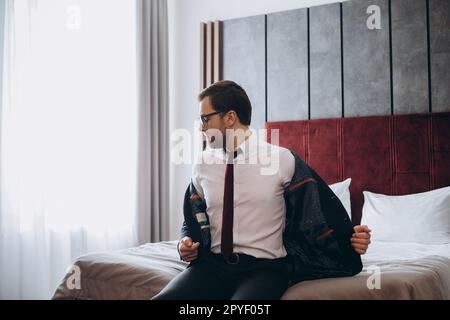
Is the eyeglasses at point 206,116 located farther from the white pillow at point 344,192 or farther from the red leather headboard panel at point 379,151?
the red leather headboard panel at point 379,151

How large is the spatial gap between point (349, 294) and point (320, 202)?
32 cm

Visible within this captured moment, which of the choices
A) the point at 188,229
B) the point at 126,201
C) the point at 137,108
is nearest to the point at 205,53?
the point at 137,108

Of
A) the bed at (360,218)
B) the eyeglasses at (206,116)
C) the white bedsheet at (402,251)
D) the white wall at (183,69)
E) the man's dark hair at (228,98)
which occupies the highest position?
the white wall at (183,69)

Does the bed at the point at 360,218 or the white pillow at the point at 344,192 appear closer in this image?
the bed at the point at 360,218

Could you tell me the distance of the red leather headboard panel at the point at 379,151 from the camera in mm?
3344

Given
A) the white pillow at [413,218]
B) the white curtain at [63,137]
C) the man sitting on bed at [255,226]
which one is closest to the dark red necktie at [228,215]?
the man sitting on bed at [255,226]

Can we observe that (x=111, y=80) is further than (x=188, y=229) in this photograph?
Yes

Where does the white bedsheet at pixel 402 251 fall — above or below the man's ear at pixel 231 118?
below

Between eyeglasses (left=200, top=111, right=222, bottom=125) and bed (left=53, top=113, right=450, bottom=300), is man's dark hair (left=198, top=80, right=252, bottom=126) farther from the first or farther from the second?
bed (left=53, top=113, right=450, bottom=300)

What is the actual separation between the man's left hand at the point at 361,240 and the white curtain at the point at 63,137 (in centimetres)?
240

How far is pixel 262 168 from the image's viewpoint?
68.1 inches

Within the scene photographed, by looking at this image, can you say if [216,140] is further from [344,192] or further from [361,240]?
[344,192]

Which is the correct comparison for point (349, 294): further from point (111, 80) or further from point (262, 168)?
point (111, 80)

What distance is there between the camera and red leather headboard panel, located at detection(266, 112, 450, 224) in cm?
334
